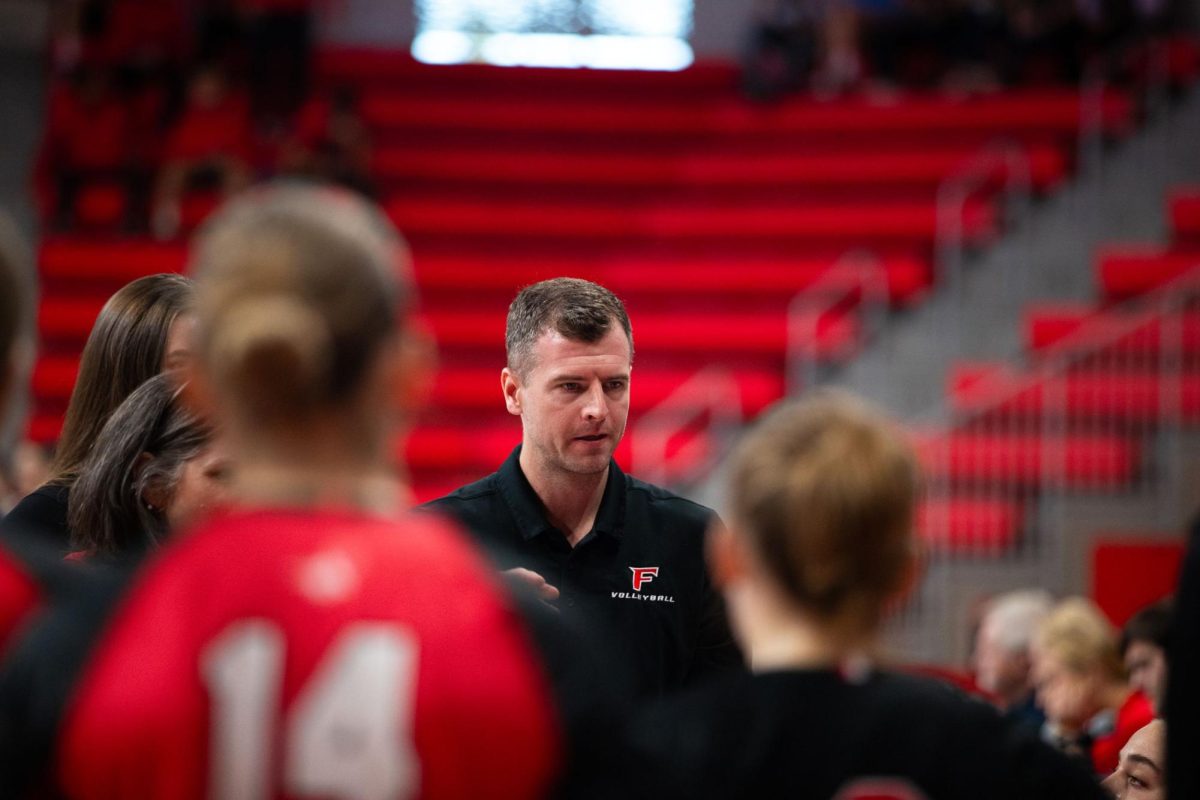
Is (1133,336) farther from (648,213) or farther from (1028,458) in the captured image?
(648,213)

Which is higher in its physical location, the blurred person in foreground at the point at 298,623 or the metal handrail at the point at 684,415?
the blurred person in foreground at the point at 298,623

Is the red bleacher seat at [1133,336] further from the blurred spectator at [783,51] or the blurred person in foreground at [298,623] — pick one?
the blurred person in foreground at [298,623]

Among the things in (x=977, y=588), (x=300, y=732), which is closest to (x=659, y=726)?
(x=300, y=732)

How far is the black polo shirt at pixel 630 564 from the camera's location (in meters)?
3.21

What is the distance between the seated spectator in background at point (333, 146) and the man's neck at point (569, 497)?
29.5 ft

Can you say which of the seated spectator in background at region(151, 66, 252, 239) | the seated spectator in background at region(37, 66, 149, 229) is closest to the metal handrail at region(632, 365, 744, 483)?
the seated spectator in background at region(151, 66, 252, 239)

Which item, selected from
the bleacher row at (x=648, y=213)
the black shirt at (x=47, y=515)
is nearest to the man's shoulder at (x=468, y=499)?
the black shirt at (x=47, y=515)

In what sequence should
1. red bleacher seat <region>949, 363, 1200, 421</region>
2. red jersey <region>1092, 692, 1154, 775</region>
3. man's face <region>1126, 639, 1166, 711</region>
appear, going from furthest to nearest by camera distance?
red bleacher seat <region>949, 363, 1200, 421</region>
man's face <region>1126, 639, 1166, 711</region>
red jersey <region>1092, 692, 1154, 775</region>

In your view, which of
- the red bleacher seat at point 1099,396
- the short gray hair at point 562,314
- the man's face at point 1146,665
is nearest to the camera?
the short gray hair at point 562,314

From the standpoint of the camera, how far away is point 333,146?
12453mm

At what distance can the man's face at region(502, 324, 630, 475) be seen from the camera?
3402 mm

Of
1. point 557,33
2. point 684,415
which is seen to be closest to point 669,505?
point 684,415

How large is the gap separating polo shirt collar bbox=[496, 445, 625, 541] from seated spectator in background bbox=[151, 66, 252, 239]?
9.56 m

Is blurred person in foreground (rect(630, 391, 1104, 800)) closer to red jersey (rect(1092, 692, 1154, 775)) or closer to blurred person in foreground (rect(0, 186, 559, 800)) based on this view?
blurred person in foreground (rect(0, 186, 559, 800))
